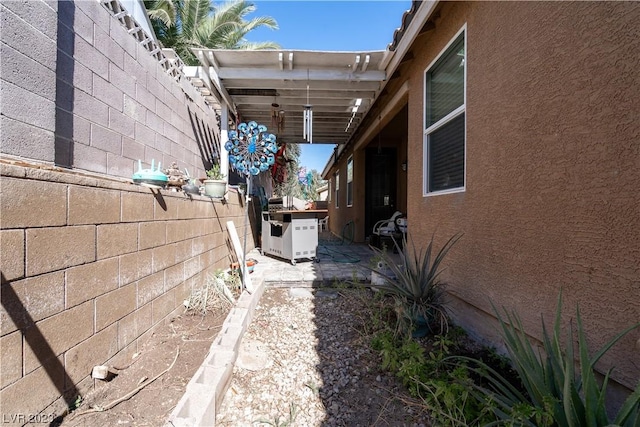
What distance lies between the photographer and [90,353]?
1.58 metres

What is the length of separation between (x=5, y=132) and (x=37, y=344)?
119cm

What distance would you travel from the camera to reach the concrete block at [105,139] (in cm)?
227

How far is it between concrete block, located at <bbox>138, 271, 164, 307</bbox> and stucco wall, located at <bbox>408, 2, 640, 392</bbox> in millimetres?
2645

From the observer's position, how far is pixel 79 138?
2.12 m

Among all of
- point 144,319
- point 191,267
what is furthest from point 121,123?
point 144,319

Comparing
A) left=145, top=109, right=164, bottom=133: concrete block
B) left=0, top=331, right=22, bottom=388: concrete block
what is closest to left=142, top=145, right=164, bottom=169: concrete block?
left=145, top=109, right=164, bottom=133: concrete block

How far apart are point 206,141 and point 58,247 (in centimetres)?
410

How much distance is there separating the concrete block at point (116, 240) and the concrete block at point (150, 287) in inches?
11.5

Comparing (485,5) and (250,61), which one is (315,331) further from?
(250,61)

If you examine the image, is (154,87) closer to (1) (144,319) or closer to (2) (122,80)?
(2) (122,80)

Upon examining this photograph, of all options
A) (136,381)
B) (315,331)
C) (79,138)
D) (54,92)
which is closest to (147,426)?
(136,381)

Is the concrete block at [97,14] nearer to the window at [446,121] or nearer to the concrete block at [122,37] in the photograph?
the concrete block at [122,37]

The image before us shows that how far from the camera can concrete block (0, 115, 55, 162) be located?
1.59 m

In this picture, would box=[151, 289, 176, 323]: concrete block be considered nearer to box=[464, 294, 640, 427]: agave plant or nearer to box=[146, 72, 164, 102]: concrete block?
box=[146, 72, 164, 102]: concrete block
